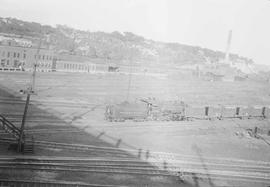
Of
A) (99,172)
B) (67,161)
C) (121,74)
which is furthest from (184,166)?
(121,74)

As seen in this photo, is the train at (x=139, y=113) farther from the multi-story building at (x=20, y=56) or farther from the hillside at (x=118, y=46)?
the hillside at (x=118, y=46)

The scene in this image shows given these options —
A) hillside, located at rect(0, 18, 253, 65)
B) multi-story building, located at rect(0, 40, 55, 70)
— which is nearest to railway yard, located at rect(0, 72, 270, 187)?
multi-story building, located at rect(0, 40, 55, 70)

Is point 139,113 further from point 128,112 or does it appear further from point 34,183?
point 34,183

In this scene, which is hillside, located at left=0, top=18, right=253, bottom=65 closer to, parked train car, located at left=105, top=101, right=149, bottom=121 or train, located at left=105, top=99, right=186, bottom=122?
train, located at left=105, top=99, right=186, bottom=122

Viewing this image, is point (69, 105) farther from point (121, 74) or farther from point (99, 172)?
point (121, 74)

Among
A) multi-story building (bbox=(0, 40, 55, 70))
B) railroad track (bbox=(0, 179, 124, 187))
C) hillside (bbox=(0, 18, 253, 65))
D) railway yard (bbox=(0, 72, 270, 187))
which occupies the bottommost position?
railway yard (bbox=(0, 72, 270, 187))

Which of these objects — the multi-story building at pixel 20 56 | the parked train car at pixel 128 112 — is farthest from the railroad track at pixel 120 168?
the multi-story building at pixel 20 56
